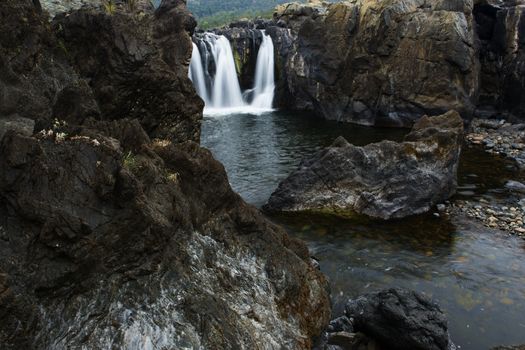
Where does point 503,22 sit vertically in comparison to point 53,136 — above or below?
above

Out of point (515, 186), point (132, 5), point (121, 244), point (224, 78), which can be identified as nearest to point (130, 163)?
point (121, 244)

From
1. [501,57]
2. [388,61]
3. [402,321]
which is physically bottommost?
[402,321]

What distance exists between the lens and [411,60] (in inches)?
1750

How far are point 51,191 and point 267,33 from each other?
2499 inches

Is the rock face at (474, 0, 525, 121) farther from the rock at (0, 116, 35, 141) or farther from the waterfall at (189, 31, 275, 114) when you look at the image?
the rock at (0, 116, 35, 141)

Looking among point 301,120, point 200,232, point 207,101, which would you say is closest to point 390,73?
point 301,120

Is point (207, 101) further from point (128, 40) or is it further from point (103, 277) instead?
point (103, 277)

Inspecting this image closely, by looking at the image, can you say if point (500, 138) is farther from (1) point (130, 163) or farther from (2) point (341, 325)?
(1) point (130, 163)

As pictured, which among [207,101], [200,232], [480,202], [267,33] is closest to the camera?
[200,232]

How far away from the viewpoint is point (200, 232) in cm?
1022

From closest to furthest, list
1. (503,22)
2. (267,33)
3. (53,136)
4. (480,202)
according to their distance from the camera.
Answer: (53,136), (480,202), (503,22), (267,33)

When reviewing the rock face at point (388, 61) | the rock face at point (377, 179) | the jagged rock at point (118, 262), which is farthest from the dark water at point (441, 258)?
the rock face at point (388, 61)

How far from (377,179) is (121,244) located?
1750 centimetres

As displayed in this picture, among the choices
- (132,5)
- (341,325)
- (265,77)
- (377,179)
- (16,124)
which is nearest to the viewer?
(16,124)
